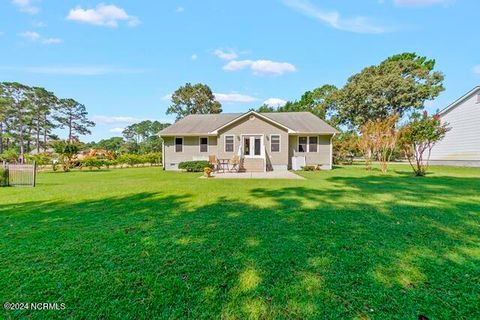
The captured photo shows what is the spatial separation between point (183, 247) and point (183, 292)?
1.12m

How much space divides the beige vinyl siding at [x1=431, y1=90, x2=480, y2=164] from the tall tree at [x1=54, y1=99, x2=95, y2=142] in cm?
6054

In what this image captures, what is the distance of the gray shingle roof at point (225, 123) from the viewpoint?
18.6 metres

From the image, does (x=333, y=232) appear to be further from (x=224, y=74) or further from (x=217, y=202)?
(x=224, y=74)

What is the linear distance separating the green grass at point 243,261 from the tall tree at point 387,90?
33.9 m

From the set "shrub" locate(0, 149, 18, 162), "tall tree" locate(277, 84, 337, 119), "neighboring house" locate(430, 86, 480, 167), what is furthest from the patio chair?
"tall tree" locate(277, 84, 337, 119)

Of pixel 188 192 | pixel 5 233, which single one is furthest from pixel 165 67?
pixel 5 233

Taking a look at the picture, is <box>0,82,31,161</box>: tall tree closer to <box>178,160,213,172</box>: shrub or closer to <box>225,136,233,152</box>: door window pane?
<box>178,160,213,172</box>: shrub

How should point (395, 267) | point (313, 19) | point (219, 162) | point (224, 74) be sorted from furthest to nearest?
point (224, 74), point (219, 162), point (313, 19), point (395, 267)

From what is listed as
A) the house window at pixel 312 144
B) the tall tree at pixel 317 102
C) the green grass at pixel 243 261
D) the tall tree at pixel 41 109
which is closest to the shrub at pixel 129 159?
the house window at pixel 312 144

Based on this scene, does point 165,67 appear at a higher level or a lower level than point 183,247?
higher

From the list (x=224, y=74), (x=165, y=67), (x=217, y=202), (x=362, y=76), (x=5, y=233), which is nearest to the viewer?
(x=5, y=233)

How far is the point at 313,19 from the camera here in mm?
14281

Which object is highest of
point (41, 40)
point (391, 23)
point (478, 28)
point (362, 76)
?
point (362, 76)

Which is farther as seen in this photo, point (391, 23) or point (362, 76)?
point (362, 76)
